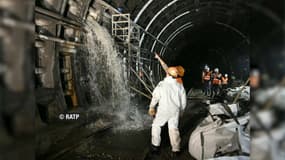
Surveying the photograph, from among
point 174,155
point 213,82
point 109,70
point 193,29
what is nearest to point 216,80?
point 213,82

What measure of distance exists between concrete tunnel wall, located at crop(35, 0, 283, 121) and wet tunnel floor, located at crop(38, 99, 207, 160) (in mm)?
591

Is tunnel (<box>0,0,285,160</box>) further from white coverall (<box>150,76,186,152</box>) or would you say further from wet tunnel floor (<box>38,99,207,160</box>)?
white coverall (<box>150,76,186,152</box>)

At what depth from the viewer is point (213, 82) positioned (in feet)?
23.5

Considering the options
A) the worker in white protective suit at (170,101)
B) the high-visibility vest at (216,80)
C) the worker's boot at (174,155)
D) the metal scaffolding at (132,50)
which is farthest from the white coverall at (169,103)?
the high-visibility vest at (216,80)

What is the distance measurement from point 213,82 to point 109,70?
3.07 meters

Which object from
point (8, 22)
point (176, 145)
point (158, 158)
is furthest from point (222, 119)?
point (8, 22)

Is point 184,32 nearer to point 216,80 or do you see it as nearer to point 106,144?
point 216,80

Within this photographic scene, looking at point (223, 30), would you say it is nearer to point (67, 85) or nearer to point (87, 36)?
point (87, 36)

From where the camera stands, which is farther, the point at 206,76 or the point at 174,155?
the point at 206,76

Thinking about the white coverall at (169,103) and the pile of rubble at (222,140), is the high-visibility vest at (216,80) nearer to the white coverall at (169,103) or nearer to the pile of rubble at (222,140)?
the pile of rubble at (222,140)

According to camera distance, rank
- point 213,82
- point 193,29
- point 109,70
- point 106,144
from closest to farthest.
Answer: point 106,144
point 109,70
point 213,82
point 193,29

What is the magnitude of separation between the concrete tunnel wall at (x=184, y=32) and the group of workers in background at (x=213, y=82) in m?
0.20

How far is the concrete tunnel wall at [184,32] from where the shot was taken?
13.7ft

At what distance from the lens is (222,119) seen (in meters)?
3.76
